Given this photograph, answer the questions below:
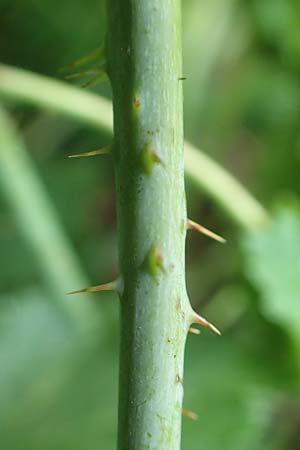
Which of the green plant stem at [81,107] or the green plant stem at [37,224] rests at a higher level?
the green plant stem at [81,107]

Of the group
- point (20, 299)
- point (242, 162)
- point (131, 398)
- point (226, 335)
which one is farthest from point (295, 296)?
point (242, 162)

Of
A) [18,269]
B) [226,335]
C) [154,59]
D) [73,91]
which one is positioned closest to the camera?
[154,59]

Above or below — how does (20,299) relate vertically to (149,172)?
below

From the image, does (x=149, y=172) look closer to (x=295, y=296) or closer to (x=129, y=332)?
(x=129, y=332)

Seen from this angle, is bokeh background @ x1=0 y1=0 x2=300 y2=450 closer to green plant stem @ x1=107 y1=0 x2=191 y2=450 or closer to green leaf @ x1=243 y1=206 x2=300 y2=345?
green leaf @ x1=243 y1=206 x2=300 y2=345

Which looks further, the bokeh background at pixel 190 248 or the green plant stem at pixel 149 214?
the bokeh background at pixel 190 248

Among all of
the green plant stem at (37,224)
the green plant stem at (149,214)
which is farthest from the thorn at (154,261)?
the green plant stem at (37,224)

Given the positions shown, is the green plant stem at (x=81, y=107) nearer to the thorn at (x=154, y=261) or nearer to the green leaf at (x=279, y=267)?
the green leaf at (x=279, y=267)
